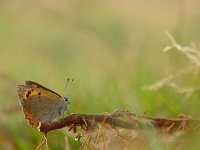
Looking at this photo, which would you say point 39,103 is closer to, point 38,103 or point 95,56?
point 38,103

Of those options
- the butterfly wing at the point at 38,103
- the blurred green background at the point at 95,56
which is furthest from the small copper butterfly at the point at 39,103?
the blurred green background at the point at 95,56

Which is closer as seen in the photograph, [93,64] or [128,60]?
[128,60]

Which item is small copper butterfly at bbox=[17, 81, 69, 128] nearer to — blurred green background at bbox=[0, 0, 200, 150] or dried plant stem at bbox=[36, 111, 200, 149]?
dried plant stem at bbox=[36, 111, 200, 149]

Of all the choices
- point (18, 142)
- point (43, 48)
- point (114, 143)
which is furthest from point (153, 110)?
point (43, 48)

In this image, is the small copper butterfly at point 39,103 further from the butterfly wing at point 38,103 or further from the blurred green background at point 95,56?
the blurred green background at point 95,56

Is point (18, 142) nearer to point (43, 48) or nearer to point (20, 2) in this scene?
point (43, 48)

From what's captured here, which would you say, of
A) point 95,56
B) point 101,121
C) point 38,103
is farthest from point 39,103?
point 95,56

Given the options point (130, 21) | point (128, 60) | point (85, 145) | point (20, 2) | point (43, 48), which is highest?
point (20, 2)
